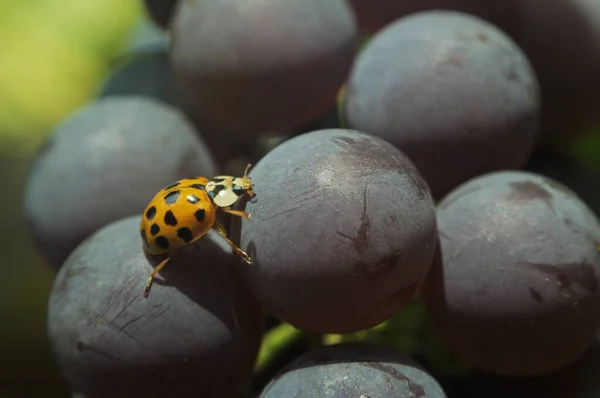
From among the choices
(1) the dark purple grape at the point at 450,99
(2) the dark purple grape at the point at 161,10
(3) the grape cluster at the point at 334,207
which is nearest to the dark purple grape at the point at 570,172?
(3) the grape cluster at the point at 334,207

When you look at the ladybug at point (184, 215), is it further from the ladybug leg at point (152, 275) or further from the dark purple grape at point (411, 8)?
the dark purple grape at point (411, 8)

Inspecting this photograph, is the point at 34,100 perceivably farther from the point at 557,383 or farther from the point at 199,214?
the point at 557,383

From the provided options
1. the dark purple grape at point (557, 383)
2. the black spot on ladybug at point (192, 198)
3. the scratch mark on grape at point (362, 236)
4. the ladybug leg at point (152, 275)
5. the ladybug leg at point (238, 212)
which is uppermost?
the black spot on ladybug at point (192, 198)

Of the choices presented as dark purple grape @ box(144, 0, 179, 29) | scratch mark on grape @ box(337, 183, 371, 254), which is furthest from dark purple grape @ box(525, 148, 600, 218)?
dark purple grape @ box(144, 0, 179, 29)

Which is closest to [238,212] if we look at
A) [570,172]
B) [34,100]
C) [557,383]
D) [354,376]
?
[354,376]

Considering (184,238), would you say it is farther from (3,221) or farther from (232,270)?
(3,221)

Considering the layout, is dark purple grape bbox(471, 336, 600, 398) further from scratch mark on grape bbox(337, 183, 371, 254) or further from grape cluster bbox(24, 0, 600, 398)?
scratch mark on grape bbox(337, 183, 371, 254)

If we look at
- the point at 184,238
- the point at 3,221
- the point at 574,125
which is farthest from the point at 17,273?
the point at 574,125
